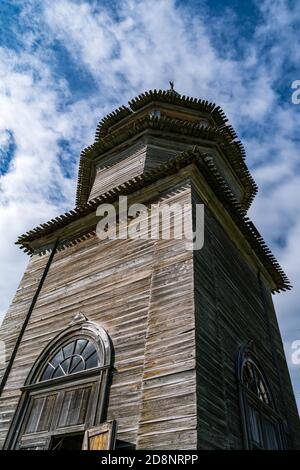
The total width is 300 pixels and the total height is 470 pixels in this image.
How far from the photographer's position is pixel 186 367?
5.86 metres

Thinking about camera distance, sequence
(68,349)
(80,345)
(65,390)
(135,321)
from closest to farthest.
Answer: (135,321), (65,390), (80,345), (68,349)

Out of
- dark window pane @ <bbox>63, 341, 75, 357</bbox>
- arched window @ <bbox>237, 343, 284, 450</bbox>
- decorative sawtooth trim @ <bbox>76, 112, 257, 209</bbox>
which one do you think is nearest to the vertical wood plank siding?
dark window pane @ <bbox>63, 341, 75, 357</bbox>

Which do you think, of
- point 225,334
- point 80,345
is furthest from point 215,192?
point 80,345

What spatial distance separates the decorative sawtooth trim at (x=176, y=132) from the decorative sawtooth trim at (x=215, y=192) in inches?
43.1

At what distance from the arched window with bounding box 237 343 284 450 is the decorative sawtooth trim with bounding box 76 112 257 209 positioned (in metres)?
8.55

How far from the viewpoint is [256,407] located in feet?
25.8

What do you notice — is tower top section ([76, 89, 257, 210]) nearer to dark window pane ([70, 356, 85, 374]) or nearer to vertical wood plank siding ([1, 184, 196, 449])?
vertical wood plank siding ([1, 184, 196, 449])

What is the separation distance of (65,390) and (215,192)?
6605mm

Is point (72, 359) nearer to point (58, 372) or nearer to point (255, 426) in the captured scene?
point (58, 372)

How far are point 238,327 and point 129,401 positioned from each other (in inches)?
142

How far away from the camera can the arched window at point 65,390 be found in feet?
22.2

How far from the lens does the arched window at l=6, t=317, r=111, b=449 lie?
6.77 meters

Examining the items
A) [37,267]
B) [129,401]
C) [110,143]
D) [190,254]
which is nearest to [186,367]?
[129,401]

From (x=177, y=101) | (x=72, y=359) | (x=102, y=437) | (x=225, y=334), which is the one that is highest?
(x=177, y=101)
